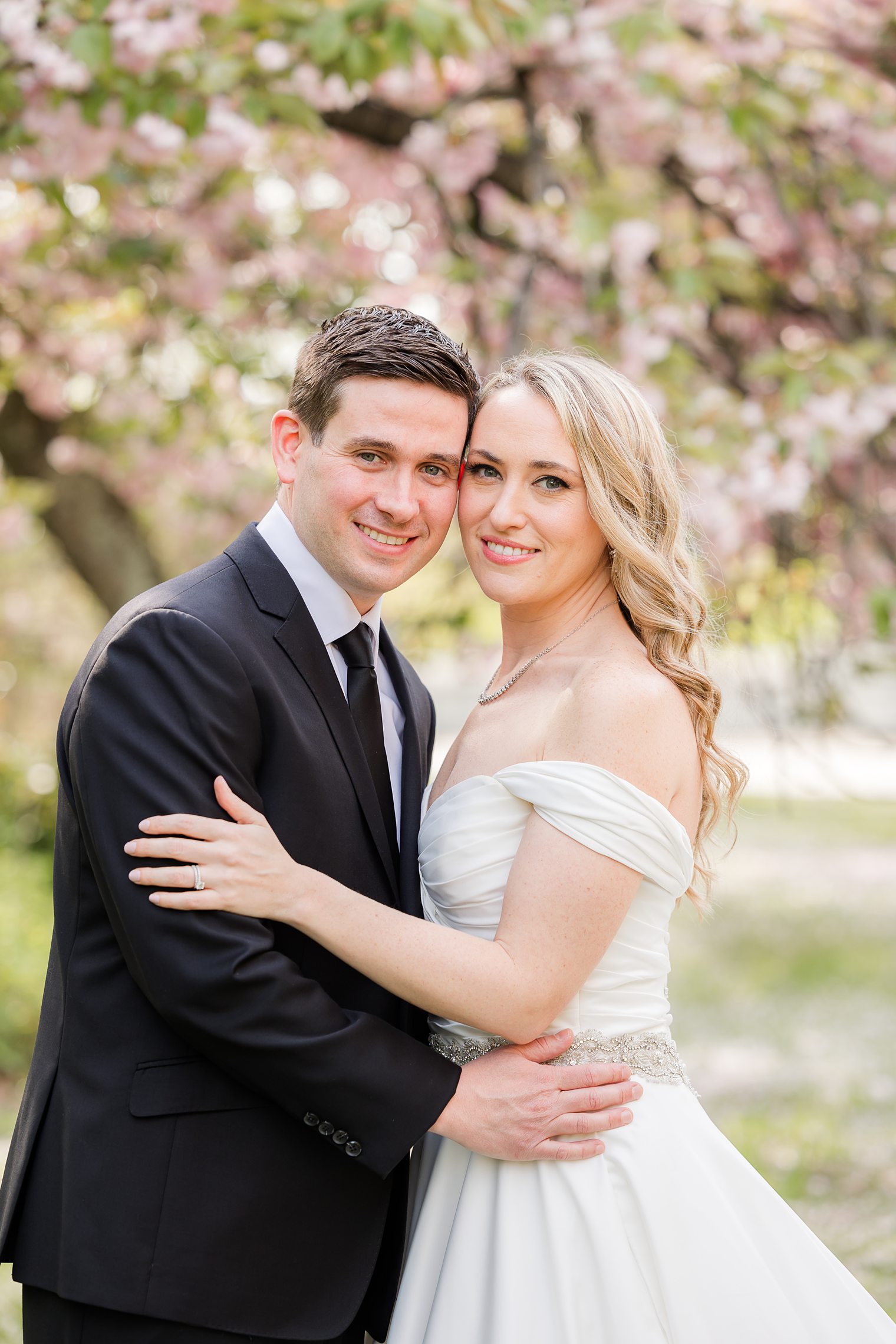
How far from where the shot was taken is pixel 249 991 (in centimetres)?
187

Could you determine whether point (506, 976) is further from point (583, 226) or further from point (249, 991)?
point (583, 226)

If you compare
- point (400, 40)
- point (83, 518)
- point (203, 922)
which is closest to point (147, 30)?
point (400, 40)

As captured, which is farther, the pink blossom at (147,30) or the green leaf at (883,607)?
the green leaf at (883,607)

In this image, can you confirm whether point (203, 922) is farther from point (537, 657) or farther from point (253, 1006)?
point (537, 657)

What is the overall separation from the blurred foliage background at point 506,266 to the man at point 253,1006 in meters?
1.24

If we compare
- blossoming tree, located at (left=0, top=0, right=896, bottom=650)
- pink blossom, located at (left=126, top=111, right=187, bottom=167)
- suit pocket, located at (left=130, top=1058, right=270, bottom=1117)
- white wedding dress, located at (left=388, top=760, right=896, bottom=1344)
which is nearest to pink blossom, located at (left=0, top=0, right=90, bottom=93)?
blossoming tree, located at (left=0, top=0, right=896, bottom=650)

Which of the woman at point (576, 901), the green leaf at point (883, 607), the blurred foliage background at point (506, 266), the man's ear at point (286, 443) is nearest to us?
the woman at point (576, 901)

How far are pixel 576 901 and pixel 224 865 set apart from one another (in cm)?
59

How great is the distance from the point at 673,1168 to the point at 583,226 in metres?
2.93

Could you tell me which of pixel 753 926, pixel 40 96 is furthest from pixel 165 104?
pixel 753 926

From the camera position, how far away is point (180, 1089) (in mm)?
1956

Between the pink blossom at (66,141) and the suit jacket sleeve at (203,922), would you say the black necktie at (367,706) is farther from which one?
the pink blossom at (66,141)

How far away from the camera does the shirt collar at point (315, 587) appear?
2264 millimetres

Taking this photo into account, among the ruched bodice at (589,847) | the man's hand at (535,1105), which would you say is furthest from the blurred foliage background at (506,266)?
the man's hand at (535,1105)
